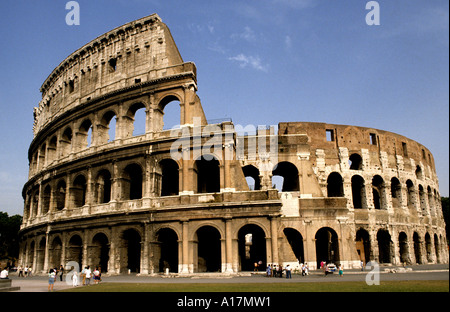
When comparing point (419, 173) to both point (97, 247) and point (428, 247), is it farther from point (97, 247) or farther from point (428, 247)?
point (97, 247)

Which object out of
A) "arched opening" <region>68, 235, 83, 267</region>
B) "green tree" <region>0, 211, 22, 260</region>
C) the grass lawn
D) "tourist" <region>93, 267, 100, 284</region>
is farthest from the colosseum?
"green tree" <region>0, 211, 22, 260</region>

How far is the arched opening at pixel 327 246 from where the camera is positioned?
81.2 ft

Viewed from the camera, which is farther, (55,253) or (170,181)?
(55,253)

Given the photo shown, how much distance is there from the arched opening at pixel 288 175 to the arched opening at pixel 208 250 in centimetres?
658

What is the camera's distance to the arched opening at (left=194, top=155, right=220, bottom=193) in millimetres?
23641

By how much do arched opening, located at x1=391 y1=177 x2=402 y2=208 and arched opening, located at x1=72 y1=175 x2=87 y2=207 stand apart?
83.0ft

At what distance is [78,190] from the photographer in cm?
2581

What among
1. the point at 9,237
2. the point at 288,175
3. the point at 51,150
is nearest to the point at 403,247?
the point at 288,175

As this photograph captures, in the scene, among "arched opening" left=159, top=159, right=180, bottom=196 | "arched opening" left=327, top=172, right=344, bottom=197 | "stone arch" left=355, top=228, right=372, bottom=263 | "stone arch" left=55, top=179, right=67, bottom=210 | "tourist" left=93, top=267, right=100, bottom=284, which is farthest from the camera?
"arched opening" left=327, top=172, right=344, bottom=197

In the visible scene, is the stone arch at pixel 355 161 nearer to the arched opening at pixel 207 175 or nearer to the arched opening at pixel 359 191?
the arched opening at pixel 359 191

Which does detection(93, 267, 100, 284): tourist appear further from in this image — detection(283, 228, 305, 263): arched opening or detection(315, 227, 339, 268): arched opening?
detection(315, 227, 339, 268): arched opening

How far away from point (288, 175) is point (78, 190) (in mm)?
15788

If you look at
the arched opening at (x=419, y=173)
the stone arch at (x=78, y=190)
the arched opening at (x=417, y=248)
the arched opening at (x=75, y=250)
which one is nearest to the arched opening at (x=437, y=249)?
the arched opening at (x=417, y=248)
